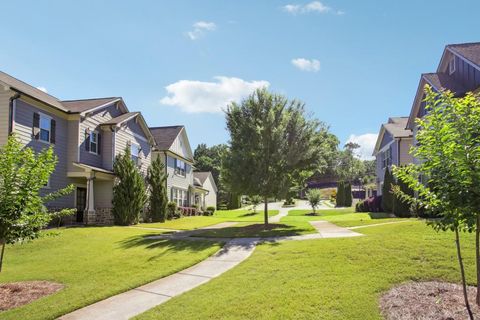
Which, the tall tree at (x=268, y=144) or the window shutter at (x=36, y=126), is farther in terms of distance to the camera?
the window shutter at (x=36, y=126)

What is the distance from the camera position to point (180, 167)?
115 feet

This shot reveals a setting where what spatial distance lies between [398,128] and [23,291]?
27865 mm

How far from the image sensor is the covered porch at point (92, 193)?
20297 mm

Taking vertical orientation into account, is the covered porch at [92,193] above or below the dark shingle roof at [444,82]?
A: below

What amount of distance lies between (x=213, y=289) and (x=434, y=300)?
388 cm

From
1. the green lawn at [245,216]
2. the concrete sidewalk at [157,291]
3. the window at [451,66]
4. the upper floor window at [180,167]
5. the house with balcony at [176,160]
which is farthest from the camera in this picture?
the upper floor window at [180,167]

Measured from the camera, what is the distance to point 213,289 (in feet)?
23.3

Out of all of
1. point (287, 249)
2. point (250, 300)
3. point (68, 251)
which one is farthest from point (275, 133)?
point (250, 300)

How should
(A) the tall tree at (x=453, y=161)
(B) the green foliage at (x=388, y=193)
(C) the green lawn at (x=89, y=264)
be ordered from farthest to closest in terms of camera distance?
(B) the green foliage at (x=388, y=193)
(C) the green lawn at (x=89, y=264)
(A) the tall tree at (x=453, y=161)

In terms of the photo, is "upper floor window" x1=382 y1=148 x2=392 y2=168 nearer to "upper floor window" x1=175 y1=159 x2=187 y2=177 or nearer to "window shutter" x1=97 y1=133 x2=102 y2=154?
"upper floor window" x1=175 y1=159 x2=187 y2=177

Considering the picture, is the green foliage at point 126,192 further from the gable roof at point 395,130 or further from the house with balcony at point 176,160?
the gable roof at point 395,130

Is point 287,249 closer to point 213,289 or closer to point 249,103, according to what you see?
point 213,289

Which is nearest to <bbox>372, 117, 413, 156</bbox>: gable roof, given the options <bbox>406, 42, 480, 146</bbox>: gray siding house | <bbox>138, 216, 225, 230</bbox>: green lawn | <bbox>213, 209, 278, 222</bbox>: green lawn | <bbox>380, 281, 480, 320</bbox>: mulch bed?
<bbox>406, 42, 480, 146</bbox>: gray siding house

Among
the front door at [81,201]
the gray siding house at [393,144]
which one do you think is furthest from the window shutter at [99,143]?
the gray siding house at [393,144]
